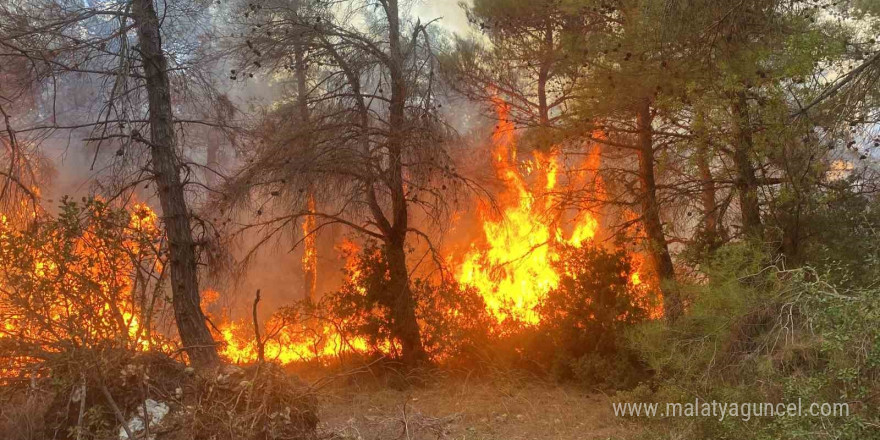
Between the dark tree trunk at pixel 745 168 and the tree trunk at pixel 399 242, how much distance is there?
5064 millimetres

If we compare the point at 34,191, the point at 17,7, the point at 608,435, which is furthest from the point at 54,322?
the point at 608,435

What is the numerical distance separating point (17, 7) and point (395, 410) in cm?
712

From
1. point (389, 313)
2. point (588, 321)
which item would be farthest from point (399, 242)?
point (588, 321)

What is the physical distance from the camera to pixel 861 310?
4.89m

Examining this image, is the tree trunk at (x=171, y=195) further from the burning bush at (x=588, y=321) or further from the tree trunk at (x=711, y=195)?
the tree trunk at (x=711, y=195)

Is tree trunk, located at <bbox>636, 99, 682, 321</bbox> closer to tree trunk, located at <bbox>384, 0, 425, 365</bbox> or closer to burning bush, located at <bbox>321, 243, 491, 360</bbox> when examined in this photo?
burning bush, located at <bbox>321, 243, 491, 360</bbox>

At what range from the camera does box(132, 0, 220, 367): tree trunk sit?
8.99 m

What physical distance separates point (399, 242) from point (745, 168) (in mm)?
5971

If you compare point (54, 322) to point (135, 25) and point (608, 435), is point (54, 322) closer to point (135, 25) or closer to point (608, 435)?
point (135, 25)

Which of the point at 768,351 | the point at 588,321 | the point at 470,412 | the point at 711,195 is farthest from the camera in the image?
the point at 711,195

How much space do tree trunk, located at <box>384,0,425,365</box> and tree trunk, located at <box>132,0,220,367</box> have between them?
3306 millimetres

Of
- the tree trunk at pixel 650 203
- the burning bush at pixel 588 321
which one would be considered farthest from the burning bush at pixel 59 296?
the tree trunk at pixel 650 203

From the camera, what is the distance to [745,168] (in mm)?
9633

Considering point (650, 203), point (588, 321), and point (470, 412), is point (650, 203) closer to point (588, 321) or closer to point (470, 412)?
point (588, 321)
